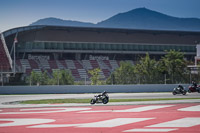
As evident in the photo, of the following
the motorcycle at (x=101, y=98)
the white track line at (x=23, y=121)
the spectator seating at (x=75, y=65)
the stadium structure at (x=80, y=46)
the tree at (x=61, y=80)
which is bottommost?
the white track line at (x=23, y=121)

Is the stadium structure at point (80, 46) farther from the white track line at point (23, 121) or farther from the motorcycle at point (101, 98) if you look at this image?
the white track line at point (23, 121)

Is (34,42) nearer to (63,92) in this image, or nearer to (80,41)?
(80,41)

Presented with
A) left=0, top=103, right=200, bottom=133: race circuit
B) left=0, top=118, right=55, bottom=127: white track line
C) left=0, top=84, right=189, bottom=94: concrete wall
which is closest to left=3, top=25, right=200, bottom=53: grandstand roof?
left=0, top=84, right=189, bottom=94: concrete wall

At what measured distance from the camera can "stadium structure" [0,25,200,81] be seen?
241 ft

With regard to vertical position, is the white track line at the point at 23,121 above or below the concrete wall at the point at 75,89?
below

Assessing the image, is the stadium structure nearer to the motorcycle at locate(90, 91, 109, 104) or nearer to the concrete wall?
the concrete wall

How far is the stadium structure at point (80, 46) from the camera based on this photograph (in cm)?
7338

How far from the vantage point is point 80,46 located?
77.9 meters

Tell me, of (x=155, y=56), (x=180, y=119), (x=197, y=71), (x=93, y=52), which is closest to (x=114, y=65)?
(x=93, y=52)

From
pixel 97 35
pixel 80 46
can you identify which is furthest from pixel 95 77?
pixel 97 35

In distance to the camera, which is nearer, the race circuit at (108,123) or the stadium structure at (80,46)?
the race circuit at (108,123)

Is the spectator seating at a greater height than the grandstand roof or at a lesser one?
lesser

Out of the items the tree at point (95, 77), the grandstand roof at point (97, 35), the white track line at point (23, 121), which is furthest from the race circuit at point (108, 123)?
the grandstand roof at point (97, 35)

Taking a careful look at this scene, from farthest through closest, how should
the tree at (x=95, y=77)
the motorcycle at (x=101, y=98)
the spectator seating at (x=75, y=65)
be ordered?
the spectator seating at (x=75, y=65)
the tree at (x=95, y=77)
the motorcycle at (x=101, y=98)
